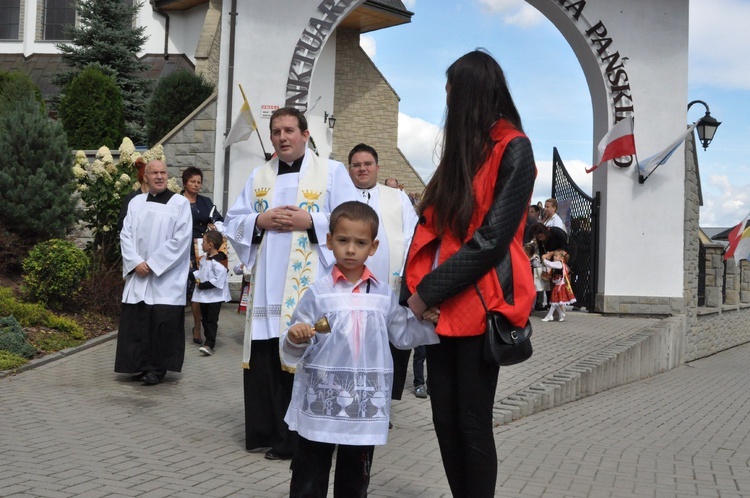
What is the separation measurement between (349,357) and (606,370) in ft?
24.2

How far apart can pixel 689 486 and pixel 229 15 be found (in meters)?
11.1

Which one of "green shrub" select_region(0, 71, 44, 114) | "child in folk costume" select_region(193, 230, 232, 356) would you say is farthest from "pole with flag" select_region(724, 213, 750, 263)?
"green shrub" select_region(0, 71, 44, 114)

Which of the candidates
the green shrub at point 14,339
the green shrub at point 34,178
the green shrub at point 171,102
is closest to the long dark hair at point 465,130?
the green shrub at point 14,339

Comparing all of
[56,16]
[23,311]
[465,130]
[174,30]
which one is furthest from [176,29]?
[465,130]

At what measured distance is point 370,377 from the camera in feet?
12.4

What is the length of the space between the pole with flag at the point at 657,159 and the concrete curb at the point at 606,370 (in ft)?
7.80

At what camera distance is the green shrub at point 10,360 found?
8.39 m

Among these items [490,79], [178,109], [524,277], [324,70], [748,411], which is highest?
[324,70]

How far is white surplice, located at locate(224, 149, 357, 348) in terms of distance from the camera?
5.76 metres

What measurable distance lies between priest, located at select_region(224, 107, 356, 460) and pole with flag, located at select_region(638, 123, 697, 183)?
965cm

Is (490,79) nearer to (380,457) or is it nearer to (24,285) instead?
(380,457)

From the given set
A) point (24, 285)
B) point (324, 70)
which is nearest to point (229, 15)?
point (24, 285)

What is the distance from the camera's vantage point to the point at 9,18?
35.6 meters

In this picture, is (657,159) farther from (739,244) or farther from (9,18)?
(9,18)
